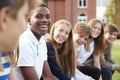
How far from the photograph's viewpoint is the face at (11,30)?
84 centimetres

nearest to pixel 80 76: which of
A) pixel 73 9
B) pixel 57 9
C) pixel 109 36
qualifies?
pixel 109 36

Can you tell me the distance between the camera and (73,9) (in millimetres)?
46875

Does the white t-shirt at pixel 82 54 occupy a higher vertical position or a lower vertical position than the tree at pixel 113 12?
higher

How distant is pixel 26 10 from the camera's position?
889mm

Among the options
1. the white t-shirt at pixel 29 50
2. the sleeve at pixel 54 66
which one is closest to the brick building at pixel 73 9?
the sleeve at pixel 54 66

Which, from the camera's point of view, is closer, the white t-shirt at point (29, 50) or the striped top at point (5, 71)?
the striped top at point (5, 71)

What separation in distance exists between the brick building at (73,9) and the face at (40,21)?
141ft

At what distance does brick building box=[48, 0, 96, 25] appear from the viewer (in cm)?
4653

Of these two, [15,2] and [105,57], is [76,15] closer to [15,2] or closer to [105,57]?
[105,57]

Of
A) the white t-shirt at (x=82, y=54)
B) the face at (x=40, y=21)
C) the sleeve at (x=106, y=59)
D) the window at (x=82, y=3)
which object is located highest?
the face at (x=40, y=21)

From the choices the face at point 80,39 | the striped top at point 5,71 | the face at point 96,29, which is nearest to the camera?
the striped top at point 5,71

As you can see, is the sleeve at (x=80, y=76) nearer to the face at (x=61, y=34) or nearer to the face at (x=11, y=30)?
the face at (x=61, y=34)

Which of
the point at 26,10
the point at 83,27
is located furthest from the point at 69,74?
the point at 26,10

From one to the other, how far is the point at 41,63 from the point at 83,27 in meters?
1.48
